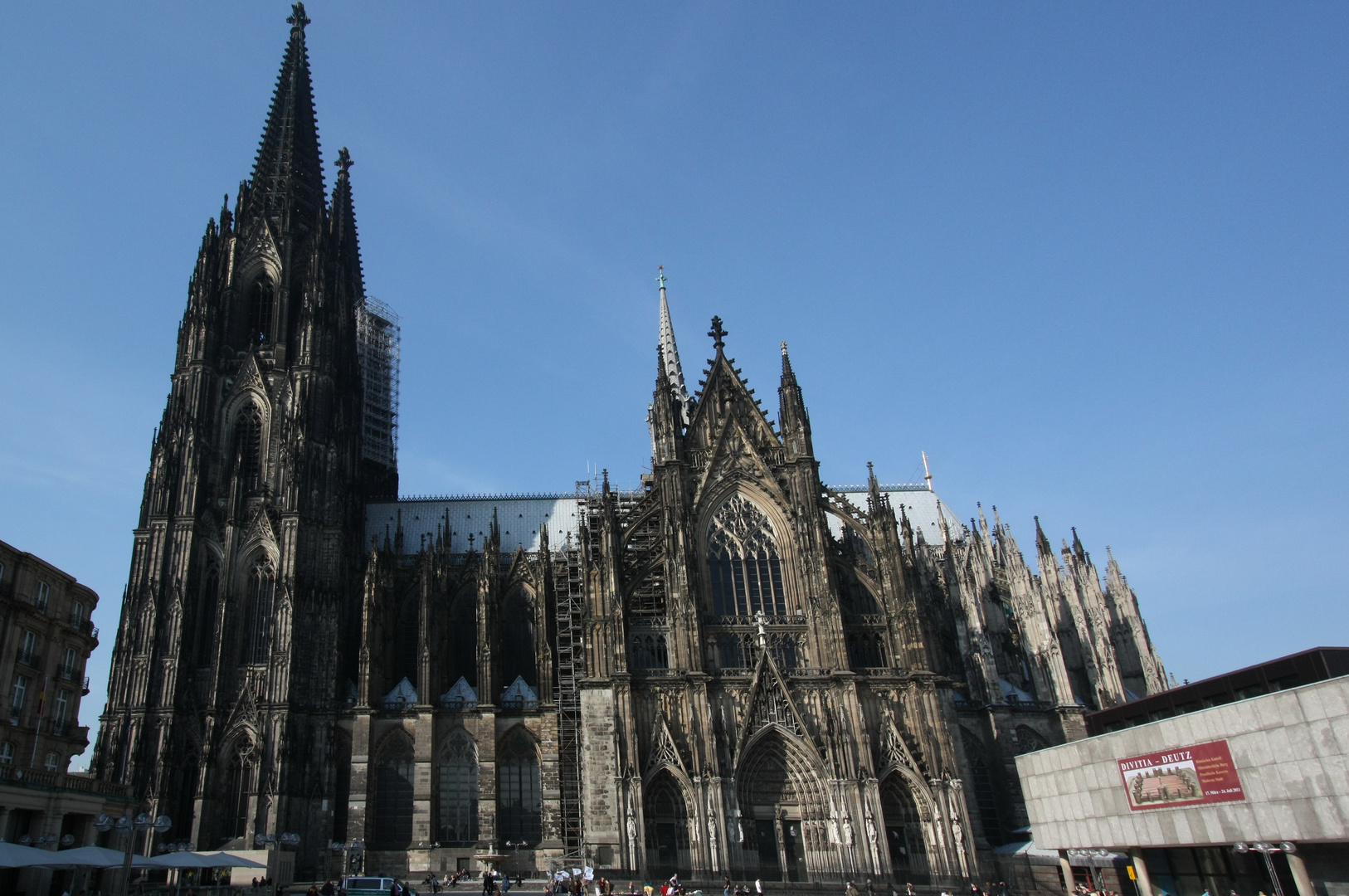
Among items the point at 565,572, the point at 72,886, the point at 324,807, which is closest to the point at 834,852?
the point at 565,572

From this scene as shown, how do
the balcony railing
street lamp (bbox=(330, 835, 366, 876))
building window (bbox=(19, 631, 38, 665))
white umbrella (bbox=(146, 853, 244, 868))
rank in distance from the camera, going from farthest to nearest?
street lamp (bbox=(330, 835, 366, 876)), building window (bbox=(19, 631, 38, 665)), the balcony railing, white umbrella (bbox=(146, 853, 244, 868))

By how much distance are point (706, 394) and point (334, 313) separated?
2312cm

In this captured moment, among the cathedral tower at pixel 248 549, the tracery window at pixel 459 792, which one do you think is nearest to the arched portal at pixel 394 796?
the tracery window at pixel 459 792

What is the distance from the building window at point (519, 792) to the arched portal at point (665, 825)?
8886 mm

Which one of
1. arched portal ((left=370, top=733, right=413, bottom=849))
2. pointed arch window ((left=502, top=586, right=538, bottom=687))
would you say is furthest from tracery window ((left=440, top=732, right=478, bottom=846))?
pointed arch window ((left=502, top=586, right=538, bottom=687))

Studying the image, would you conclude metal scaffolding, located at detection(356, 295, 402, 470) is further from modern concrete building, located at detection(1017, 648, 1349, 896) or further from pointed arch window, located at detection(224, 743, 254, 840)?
modern concrete building, located at detection(1017, 648, 1349, 896)

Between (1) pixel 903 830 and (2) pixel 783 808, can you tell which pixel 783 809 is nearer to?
(2) pixel 783 808

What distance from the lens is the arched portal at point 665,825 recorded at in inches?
1468

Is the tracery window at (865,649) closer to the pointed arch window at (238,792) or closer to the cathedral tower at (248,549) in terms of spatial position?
the cathedral tower at (248,549)

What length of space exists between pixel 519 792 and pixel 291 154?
4125cm

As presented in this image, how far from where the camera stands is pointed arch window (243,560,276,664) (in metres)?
46.1

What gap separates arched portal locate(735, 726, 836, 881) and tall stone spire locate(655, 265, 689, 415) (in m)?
26.7

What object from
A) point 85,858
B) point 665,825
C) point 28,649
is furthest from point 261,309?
point 665,825

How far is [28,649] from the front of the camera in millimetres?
37594
